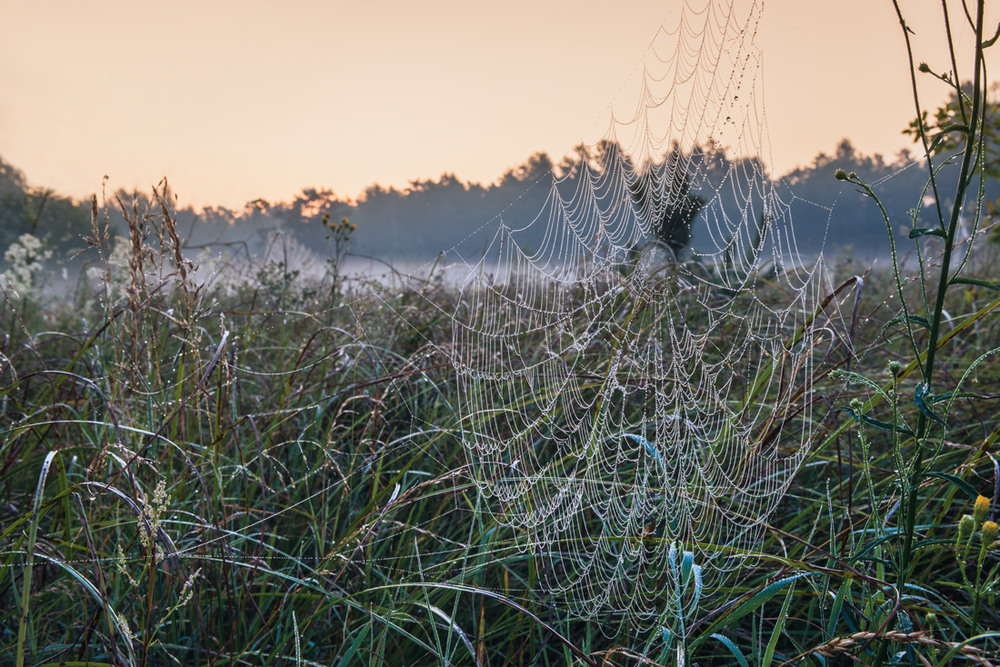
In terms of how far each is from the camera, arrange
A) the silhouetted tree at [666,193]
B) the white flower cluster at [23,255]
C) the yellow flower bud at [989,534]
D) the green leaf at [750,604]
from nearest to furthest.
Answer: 1. the yellow flower bud at [989,534]
2. the green leaf at [750,604]
3. the silhouetted tree at [666,193]
4. the white flower cluster at [23,255]

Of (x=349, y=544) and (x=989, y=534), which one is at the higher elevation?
(x=989, y=534)

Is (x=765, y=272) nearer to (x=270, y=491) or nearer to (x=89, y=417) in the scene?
(x=270, y=491)

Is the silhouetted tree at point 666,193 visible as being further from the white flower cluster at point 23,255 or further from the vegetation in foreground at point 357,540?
the white flower cluster at point 23,255

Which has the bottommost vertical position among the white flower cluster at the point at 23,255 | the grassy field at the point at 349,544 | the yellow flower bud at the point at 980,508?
the grassy field at the point at 349,544

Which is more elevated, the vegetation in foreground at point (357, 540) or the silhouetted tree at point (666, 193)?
the silhouetted tree at point (666, 193)

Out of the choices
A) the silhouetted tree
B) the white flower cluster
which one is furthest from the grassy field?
the white flower cluster

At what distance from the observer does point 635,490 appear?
209 cm

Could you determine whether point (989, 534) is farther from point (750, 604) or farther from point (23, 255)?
point (23, 255)

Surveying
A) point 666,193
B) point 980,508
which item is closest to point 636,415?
point 666,193

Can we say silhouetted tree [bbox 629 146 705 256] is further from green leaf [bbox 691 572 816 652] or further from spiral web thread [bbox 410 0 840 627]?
green leaf [bbox 691 572 816 652]

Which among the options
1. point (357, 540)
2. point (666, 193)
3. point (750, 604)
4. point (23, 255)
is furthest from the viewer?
point (23, 255)

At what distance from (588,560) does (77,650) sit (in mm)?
1594

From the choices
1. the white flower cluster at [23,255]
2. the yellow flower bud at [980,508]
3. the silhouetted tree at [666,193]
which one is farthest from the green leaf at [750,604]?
the white flower cluster at [23,255]

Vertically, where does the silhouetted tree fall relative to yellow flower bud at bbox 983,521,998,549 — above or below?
above
